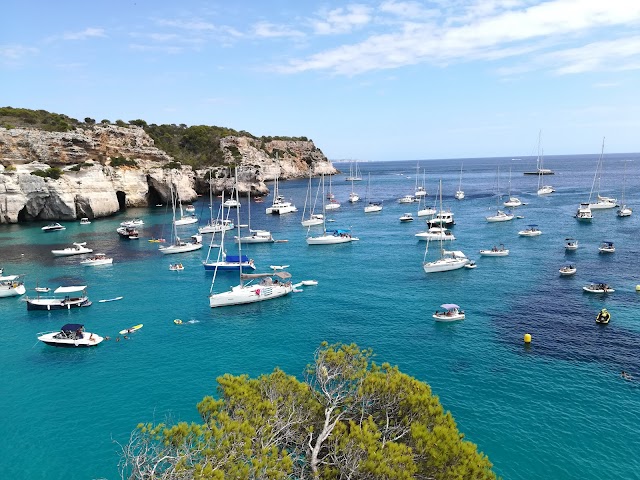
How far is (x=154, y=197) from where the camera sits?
133 m

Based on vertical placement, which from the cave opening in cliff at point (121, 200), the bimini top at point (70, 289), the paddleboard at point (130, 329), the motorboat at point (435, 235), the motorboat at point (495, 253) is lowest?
the paddleboard at point (130, 329)

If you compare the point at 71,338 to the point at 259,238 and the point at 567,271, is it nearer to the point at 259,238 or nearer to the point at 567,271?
the point at 259,238

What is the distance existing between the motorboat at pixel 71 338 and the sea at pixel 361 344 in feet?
2.10

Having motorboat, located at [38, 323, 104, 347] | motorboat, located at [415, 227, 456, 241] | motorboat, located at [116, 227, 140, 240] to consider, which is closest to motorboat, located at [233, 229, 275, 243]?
motorboat, located at [116, 227, 140, 240]

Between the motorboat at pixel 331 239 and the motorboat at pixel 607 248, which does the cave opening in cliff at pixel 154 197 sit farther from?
the motorboat at pixel 607 248

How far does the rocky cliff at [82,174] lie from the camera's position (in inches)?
3866

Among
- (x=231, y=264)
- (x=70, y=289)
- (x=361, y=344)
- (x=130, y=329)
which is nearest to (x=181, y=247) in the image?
(x=231, y=264)

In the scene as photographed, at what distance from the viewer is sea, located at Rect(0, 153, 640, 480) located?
88.9ft

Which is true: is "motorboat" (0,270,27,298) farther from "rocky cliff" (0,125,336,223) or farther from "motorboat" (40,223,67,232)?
"rocky cliff" (0,125,336,223)

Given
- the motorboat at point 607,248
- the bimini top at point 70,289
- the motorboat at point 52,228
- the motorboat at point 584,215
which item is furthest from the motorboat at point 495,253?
the motorboat at point 52,228

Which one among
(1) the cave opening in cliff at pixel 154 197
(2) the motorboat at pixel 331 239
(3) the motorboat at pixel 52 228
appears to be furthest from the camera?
(1) the cave opening in cliff at pixel 154 197

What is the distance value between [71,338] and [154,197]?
98.8 metres

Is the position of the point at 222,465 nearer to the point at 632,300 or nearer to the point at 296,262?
the point at 632,300

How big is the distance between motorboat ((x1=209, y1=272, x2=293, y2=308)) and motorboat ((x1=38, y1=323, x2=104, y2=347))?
1284 centimetres
